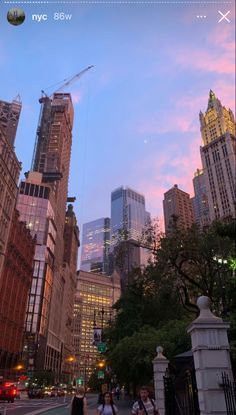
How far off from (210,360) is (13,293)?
249 feet

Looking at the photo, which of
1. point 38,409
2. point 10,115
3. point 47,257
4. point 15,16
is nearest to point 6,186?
point 38,409

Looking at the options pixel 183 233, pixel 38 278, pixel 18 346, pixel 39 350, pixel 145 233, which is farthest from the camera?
pixel 38 278

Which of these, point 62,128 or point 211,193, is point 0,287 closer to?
point 211,193

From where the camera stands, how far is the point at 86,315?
627 ft

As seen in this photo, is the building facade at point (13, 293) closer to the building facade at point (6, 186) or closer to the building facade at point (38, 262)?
the building facade at point (6, 186)

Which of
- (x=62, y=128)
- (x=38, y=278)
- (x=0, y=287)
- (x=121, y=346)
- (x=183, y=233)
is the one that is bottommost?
(x=121, y=346)

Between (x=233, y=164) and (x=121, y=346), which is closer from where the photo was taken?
(x=121, y=346)

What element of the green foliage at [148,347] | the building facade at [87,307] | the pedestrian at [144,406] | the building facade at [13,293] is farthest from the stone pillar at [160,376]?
the building facade at [87,307]

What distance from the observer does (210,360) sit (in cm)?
873

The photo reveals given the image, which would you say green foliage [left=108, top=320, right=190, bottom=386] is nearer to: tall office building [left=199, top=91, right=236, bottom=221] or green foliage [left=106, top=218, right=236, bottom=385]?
green foliage [left=106, top=218, right=236, bottom=385]

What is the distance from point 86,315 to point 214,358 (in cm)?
19035

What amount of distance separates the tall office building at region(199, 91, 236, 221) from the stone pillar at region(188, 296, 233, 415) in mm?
129715

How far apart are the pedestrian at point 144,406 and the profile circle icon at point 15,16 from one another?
10.6 meters

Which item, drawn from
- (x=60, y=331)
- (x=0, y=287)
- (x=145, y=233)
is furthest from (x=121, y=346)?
(x=60, y=331)
